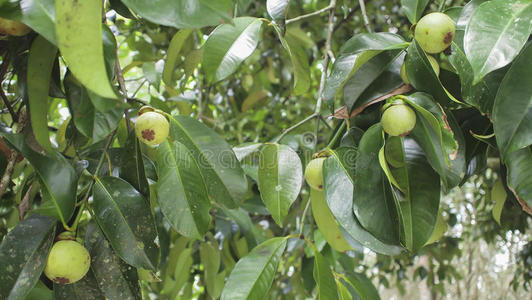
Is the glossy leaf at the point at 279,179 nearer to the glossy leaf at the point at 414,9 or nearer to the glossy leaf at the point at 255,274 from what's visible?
the glossy leaf at the point at 255,274

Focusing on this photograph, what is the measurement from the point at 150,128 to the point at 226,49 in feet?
0.76

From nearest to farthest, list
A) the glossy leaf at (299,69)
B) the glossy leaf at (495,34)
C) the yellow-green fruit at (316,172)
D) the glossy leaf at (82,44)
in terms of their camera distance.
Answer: the glossy leaf at (82,44), the glossy leaf at (495,34), the yellow-green fruit at (316,172), the glossy leaf at (299,69)

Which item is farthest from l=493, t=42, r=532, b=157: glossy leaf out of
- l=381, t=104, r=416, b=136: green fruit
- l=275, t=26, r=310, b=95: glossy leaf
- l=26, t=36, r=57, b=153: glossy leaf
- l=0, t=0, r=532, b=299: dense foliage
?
l=26, t=36, r=57, b=153: glossy leaf

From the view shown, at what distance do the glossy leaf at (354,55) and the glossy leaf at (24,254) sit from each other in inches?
18.7

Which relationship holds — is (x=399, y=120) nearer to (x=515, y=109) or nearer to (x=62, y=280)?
(x=515, y=109)

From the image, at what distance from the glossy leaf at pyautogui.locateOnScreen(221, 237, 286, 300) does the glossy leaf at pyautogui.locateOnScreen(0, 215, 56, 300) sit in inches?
11.0

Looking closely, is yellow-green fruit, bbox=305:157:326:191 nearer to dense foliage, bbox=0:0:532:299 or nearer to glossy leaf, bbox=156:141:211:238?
dense foliage, bbox=0:0:532:299

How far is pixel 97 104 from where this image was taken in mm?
469

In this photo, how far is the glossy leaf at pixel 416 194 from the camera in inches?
24.9

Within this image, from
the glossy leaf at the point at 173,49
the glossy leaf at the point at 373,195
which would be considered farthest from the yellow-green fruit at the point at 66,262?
the glossy leaf at the point at 173,49

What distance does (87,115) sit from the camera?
1.85 ft

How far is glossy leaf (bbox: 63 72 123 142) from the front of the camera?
0.55 m

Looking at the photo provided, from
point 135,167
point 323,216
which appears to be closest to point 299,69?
point 323,216

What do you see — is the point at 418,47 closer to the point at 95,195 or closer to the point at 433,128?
the point at 433,128
